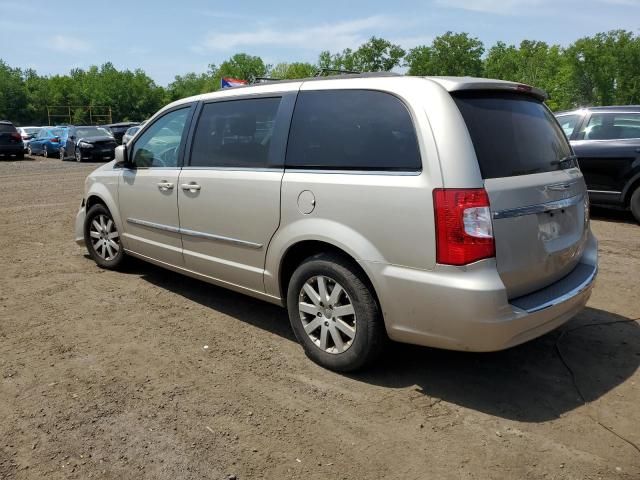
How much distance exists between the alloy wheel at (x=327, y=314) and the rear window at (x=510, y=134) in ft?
3.82

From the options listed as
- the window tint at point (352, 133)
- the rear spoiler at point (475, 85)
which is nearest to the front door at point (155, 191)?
the window tint at point (352, 133)

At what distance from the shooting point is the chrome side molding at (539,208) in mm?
3033

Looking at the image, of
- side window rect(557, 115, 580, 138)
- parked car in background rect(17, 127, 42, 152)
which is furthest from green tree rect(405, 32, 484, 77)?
side window rect(557, 115, 580, 138)

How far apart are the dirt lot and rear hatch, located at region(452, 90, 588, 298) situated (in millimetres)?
716

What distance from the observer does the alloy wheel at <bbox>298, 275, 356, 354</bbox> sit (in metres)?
3.52

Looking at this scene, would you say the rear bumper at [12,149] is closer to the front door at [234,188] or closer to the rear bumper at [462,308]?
the front door at [234,188]

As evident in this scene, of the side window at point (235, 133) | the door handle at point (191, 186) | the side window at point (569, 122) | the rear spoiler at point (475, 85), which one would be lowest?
the door handle at point (191, 186)

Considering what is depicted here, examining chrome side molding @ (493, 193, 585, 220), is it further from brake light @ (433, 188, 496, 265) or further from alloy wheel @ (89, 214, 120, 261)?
alloy wheel @ (89, 214, 120, 261)

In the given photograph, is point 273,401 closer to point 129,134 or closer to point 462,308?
point 462,308

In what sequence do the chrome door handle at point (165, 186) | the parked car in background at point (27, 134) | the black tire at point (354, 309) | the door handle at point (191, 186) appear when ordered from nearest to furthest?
the black tire at point (354, 309)
the door handle at point (191, 186)
the chrome door handle at point (165, 186)
the parked car in background at point (27, 134)

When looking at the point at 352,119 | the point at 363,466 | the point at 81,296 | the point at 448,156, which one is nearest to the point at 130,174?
the point at 81,296

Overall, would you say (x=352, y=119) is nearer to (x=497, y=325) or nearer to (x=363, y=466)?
(x=497, y=325)

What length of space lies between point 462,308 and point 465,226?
1.42ft

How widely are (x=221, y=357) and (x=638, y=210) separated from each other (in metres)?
6.97
